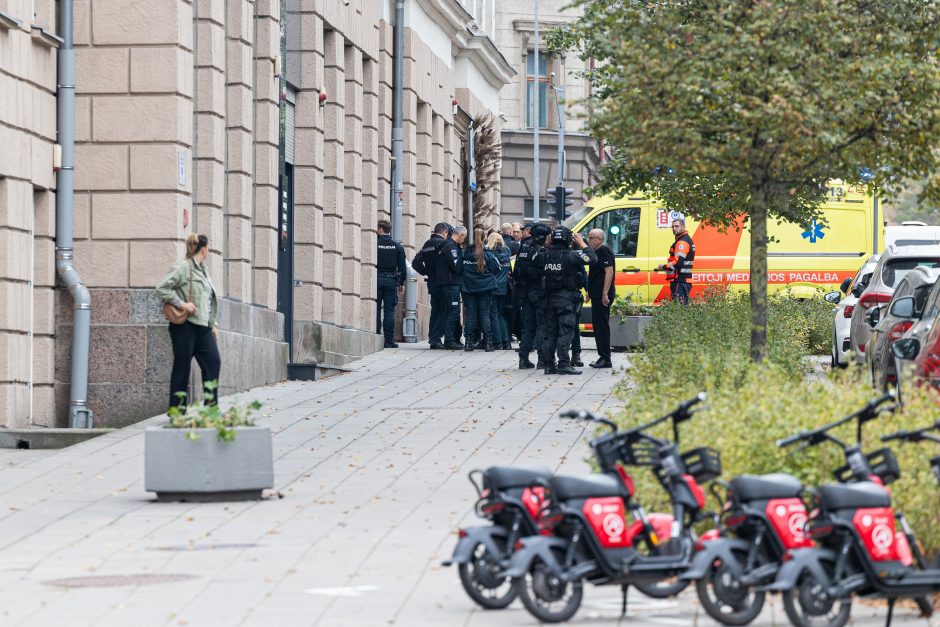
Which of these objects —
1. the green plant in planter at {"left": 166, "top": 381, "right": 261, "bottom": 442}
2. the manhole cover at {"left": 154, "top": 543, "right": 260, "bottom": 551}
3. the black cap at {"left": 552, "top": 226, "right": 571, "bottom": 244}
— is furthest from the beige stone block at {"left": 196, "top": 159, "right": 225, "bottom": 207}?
the manhole cover at {"left": 154, "top": 543, "right": 260, "bottom": 551}

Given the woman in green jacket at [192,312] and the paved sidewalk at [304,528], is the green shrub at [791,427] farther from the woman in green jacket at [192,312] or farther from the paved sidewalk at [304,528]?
the woman in green jacket at [192,312]

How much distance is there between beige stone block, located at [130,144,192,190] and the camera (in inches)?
749

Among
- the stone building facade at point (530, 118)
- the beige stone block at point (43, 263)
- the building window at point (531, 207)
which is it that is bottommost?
the beige stone block at point (43, 263)

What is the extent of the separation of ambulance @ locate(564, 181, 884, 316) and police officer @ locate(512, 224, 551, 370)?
22.1 feet

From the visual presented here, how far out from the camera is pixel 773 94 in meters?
14.2

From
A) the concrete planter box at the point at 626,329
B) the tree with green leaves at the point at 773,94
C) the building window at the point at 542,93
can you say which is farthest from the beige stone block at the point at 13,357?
the building window at the point at 542,93

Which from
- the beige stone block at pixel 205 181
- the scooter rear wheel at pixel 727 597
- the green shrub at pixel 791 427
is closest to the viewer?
the scooter rear wheel at pixel 727 597

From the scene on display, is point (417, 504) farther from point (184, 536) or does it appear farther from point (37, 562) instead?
point (37, 562)

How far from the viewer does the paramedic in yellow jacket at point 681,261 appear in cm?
2694

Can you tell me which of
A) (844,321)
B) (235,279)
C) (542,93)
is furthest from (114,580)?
(542,93)

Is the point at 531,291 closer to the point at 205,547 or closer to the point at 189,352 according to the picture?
the point at 189,352

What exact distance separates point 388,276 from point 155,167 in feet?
33.3

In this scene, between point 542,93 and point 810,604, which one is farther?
point 542,93

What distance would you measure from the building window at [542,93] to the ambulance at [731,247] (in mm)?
27681
